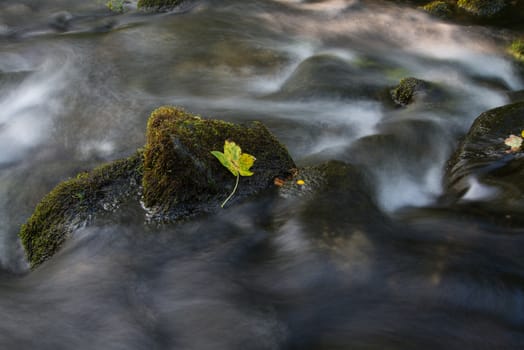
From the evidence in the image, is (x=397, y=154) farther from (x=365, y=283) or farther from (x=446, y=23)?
(x=446, y=23)

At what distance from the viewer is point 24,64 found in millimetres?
7422

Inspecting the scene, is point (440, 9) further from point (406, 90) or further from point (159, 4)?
point (159, 4)

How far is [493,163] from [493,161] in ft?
0.11

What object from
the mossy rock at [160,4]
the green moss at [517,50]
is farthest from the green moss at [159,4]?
the green moss at [517,50]

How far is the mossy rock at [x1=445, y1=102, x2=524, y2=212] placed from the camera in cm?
408

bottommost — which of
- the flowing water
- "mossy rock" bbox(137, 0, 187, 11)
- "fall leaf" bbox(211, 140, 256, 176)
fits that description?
the flowing water

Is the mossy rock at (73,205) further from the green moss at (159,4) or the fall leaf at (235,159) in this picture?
the green moss at (159,4)

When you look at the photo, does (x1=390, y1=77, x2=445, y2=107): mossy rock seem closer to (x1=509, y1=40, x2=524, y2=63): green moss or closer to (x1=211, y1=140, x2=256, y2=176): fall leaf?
(x1=509, y1=40, x2=524, y2=63): green moss

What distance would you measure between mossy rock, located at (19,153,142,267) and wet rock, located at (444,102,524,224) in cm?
299

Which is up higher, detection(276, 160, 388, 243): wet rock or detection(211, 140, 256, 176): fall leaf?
detection(211, 140, 256, 176): fall leaf

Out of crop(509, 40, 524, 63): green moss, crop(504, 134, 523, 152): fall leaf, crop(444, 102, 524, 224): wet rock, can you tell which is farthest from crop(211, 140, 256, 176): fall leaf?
crop(509, 40, 524, 63): green moss

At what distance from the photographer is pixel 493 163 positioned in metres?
4.54

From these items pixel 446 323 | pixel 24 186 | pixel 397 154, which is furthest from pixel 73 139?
pixel 446 323

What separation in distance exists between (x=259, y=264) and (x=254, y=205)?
633 millimetres
